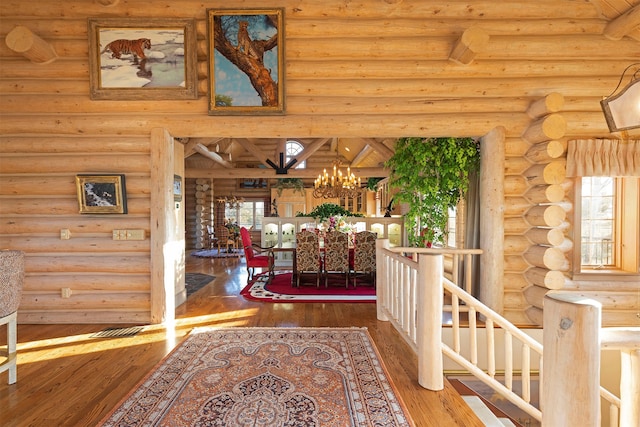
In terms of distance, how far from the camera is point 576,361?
1.22m

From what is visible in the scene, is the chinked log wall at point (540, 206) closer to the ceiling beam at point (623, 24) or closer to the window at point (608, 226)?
the window at point (608, 226)

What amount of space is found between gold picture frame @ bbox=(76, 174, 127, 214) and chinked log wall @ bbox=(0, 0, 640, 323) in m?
0.12

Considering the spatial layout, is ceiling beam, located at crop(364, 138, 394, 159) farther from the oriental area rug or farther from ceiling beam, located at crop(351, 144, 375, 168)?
the oriental area rug

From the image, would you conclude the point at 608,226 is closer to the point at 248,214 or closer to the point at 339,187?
the point at 339,187

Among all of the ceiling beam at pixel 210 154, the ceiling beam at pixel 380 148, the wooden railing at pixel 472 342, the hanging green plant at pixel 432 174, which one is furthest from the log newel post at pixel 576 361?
the ceiling beam at pixel 210 154

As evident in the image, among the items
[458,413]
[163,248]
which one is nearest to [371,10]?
[163,248]

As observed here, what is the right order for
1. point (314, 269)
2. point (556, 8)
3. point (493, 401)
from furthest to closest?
point (314, 269), point (493, 401), point (556, 8)

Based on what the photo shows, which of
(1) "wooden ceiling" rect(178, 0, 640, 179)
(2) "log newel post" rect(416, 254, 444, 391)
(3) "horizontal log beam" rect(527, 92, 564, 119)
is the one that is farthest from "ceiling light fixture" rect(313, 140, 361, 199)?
(2) "log newel post" rect(416, 254, 444, 391)

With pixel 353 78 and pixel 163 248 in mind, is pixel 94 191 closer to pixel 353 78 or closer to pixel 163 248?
pixel 163 248

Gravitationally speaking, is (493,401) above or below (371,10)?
below

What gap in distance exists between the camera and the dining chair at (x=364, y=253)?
20.1 ft

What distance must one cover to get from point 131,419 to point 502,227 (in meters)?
4.47

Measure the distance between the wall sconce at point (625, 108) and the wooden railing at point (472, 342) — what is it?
1.95 metres

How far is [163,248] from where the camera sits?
4.40 metres
